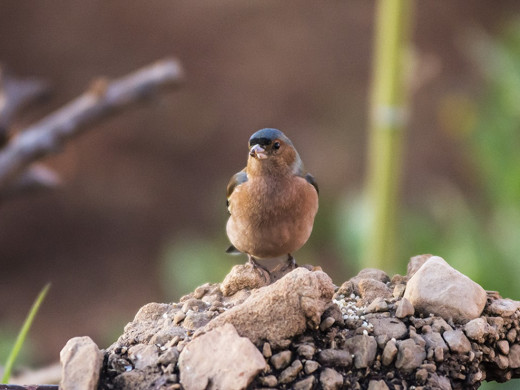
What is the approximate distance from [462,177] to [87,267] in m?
3.67

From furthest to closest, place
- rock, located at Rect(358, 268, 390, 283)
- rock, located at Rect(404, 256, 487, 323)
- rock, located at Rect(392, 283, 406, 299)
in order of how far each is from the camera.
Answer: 1. rock, located at Rect(358, 268, 390, 283)
2. rock, located at Rect(392, 283, 406, 299)
3. rock, located at Rect(404, 256, 487, 323)

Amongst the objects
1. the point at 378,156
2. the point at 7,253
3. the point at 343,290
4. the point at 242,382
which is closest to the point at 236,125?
the point at 7,253

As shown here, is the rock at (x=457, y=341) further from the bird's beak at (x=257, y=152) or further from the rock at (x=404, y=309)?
the bird's beak at (x=257, y=152)

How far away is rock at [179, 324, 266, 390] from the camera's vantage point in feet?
6.56

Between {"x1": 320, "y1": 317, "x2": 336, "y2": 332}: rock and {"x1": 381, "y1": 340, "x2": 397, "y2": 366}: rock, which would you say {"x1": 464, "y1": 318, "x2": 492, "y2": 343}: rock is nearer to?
{"x1": 381, "y1": 340, "x2": 397, "y2": 366}: rock

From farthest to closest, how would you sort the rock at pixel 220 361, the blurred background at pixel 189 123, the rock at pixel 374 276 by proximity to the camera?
the blurred background at pixel 189 123 < the rock at pixel 374 276 < the rock at pixel 220 361

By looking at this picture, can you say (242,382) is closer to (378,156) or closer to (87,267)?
(378,156)

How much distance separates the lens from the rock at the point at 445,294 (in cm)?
232

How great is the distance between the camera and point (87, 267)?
26.9 feet

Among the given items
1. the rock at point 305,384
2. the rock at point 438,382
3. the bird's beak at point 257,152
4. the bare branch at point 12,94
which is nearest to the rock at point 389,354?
the rock at point 438,382

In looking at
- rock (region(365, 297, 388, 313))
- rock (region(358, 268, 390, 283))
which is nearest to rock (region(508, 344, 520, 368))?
rock (region(365, 297, 388, 313))

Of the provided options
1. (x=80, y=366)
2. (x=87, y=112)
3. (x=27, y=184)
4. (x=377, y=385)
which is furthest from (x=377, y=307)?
(x=27, y=184)

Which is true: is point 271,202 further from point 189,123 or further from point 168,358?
point 189,123

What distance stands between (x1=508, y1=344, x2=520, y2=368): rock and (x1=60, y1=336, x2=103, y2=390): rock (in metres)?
1.09
